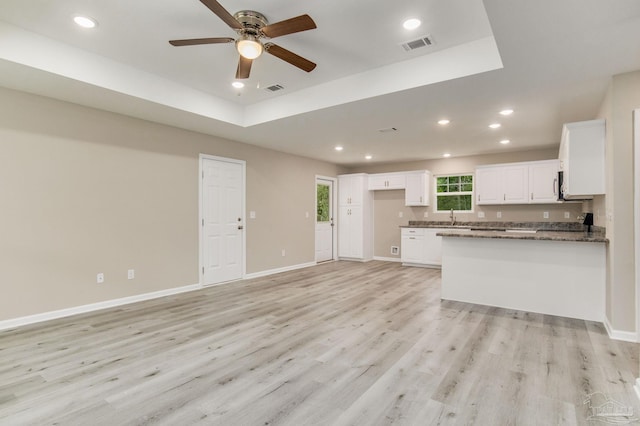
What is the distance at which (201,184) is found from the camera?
17.6ft

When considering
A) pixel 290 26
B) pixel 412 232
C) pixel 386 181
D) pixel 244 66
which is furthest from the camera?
pixel 386 181

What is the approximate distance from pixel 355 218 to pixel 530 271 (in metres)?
4.77

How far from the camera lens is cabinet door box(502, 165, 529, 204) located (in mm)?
6383

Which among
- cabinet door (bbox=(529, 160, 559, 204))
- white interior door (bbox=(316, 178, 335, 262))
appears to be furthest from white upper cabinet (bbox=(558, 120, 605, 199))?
white interior door (bbox=(316, 178, 335, 262))

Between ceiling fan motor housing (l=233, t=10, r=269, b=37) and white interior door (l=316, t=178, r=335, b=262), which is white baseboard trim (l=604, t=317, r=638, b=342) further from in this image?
white interior door (l=316, t=178, r=335, b=262)

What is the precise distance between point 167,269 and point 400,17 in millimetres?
4447

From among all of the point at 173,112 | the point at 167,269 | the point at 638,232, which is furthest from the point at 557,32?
the point at 167,269

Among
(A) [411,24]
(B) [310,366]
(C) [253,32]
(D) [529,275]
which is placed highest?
(A) [411,24]

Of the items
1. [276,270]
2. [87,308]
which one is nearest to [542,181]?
[276,270]

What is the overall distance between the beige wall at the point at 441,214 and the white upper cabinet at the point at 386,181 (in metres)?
0.35

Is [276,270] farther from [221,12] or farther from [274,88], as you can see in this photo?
[221,12]

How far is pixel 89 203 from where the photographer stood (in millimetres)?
4078

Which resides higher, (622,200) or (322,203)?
(322,203)

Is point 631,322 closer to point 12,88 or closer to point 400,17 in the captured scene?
point 400,17
